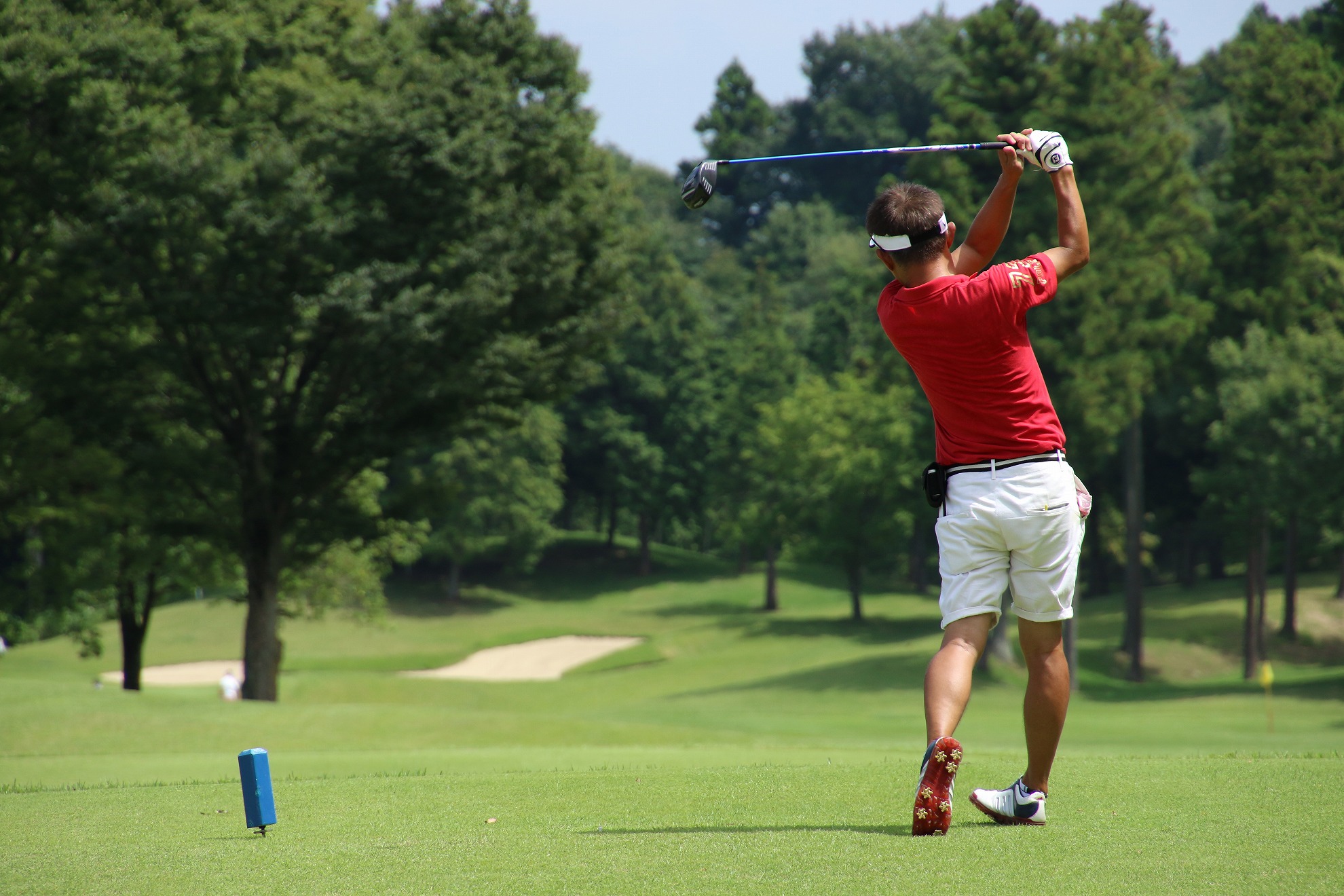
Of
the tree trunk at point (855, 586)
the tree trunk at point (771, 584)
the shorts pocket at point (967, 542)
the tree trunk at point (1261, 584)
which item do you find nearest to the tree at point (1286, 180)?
the tree trunk at point (1261, 584)

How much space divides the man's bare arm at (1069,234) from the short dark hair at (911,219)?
432mm

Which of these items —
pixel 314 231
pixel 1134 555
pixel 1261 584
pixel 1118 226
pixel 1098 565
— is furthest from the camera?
pixel 1098 565

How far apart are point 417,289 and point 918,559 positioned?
147 ft

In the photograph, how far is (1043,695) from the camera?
436 centimetres

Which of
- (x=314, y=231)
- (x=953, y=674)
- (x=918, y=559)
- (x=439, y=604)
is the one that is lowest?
(x=439, y=604)

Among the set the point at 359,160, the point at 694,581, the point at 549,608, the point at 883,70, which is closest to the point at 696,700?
the point at 359,160

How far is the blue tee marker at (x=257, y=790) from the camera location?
4.05 meters

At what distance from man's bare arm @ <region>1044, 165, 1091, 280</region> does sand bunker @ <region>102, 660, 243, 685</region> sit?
112 feet

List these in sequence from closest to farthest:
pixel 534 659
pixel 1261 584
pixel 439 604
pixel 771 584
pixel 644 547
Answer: pixel 1261 584 < pixel 534 659 < pixel 771 584 < pixel 439 604 < pixel 644 547

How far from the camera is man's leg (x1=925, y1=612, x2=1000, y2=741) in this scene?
405cm

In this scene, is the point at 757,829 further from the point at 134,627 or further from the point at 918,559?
the point at 918,559

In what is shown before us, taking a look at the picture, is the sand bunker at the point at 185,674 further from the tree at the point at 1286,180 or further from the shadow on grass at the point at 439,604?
the tree at the point at 1286,180

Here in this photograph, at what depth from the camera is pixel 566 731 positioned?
16422 millimetres

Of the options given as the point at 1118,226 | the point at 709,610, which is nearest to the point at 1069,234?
the point at 1118,226
